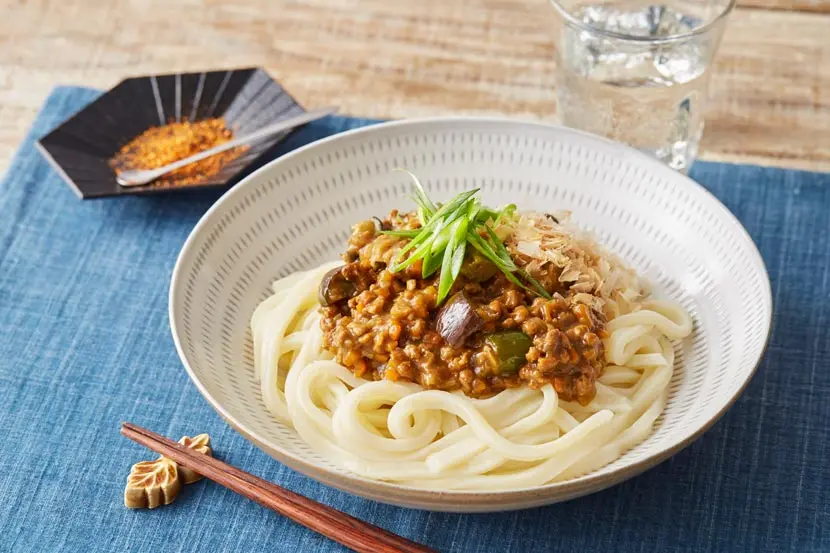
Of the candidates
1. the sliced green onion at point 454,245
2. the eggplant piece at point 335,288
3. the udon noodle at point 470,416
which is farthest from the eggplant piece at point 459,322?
the eggplant piece at point 335,288

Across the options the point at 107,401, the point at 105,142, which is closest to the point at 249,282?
the point at 107,401

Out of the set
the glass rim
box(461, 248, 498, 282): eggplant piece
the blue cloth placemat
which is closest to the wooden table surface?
the blue cloth placemat

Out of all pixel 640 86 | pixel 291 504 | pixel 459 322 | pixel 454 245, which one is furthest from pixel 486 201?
pixel 291 504

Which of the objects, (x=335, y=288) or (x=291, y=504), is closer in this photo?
(x=291, y=504)

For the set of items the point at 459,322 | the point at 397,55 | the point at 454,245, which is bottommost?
the point at 397,55

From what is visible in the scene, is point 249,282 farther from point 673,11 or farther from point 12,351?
point 673,11

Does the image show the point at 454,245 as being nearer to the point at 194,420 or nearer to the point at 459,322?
the point at 459,322
